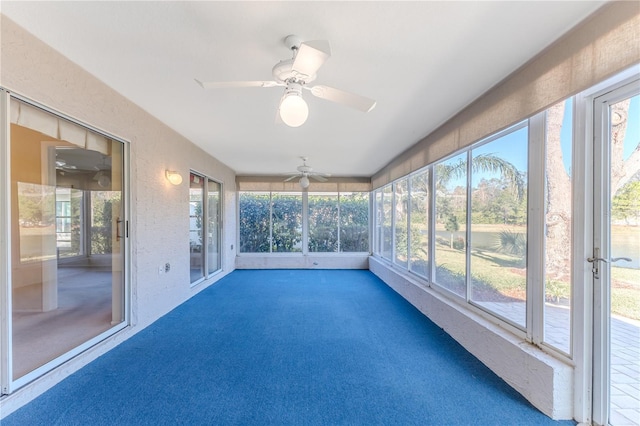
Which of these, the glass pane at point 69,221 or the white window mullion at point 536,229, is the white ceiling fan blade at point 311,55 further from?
the glass pane at point 69,221

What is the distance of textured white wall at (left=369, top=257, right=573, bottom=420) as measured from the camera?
181 cm

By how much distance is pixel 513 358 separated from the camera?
215 centimetres

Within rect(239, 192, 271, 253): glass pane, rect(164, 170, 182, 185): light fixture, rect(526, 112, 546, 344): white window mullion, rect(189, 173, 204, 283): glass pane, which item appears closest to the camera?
rect(526, 112, 546, 344): white window mullion

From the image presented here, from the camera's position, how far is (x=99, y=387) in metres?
2.13

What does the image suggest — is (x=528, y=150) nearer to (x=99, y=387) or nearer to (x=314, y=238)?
(x=99, y=387)

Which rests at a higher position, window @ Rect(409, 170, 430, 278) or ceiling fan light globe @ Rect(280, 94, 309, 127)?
ceiling fan light globe @ Rect(280, 94, 309, 127)

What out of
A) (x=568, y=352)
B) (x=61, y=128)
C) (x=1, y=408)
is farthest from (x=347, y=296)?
(x=61, y=128)

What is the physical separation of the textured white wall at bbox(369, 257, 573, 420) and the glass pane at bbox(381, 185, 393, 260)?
2602 mm

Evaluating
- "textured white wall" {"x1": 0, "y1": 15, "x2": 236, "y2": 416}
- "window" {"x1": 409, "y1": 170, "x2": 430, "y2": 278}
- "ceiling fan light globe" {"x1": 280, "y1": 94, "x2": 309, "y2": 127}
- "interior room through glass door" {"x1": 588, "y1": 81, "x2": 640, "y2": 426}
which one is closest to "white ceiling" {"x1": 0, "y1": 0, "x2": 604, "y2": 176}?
"textured white wall" {"x1": 0, "y1": 15, "x2": 236, "y2": 416}

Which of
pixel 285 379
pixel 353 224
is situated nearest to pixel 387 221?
pixel 353 224

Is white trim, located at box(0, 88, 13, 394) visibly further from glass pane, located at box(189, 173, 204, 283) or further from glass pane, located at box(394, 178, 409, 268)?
glass pane, located at box(394, 178, 409, 268)

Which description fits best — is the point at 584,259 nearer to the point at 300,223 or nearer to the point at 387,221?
the point at 387,221

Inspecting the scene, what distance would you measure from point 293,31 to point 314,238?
6067 millimetres

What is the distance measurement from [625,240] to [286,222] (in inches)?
255
